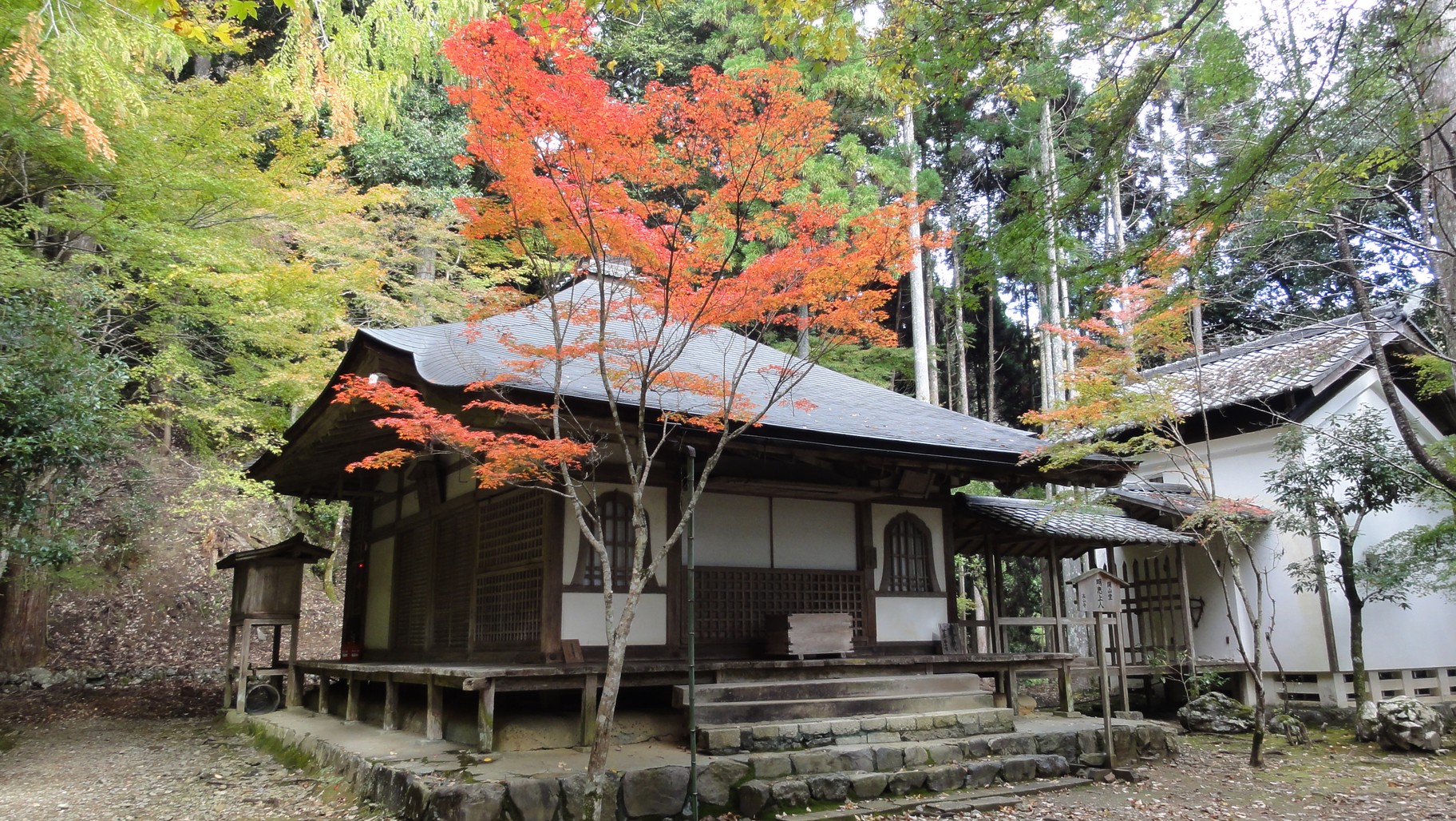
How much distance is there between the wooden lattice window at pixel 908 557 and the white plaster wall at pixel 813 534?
550 millimetres

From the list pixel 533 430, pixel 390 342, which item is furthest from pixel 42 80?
pixel 533 430

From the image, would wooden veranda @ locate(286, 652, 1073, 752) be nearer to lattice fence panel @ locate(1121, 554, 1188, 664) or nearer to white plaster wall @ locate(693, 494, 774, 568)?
white plaster wall @ locate(693, 494, 774, 568)

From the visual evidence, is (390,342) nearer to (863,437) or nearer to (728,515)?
(728,515)

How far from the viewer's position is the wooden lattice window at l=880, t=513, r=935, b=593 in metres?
11.1

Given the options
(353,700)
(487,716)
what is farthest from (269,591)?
(487,716)

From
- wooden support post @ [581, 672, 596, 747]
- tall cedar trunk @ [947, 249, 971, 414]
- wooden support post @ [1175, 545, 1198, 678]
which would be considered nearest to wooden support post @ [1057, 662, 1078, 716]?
wooden support post @ [1175, 545, 1198, 678]

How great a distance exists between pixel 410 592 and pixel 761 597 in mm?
5061

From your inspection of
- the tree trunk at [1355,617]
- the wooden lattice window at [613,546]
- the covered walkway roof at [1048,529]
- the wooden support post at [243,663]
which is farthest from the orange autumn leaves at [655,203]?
the tree trunk at [1355,617]

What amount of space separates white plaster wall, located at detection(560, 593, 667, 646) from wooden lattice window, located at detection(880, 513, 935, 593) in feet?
10.1

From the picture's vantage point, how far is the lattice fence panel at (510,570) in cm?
898

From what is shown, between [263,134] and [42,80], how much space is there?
49.9ft

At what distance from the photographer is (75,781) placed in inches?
338

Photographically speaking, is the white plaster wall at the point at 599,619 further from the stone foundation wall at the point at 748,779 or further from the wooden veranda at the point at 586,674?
the stone foundation wall at the point at 748,779

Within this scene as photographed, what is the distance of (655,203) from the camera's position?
295 inches
